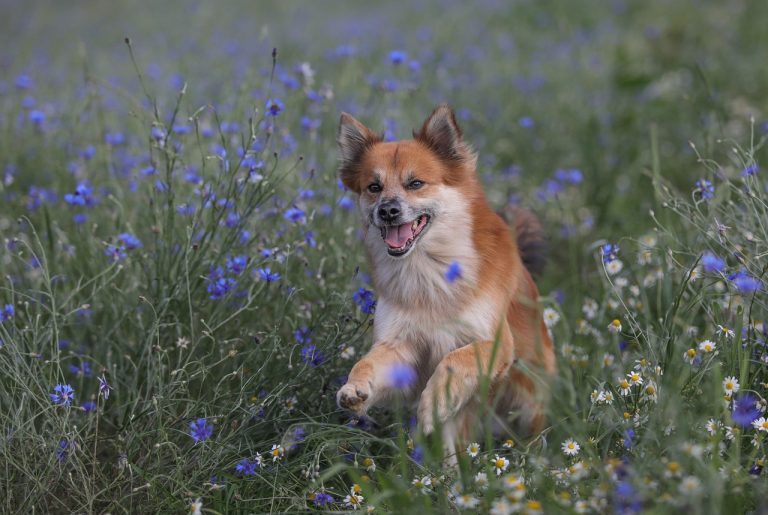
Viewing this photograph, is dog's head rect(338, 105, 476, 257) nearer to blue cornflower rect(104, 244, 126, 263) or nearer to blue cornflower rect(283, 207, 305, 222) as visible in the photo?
blue cornflower rect(283, 207, 305, 222)

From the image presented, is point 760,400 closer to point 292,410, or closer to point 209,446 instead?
point 292,410

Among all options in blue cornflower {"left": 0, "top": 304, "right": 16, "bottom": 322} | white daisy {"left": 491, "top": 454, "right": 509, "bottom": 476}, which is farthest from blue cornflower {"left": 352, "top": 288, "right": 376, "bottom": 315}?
blue cornflower {"left": 0, "top": 304, "right": 16, "bottom": 322}

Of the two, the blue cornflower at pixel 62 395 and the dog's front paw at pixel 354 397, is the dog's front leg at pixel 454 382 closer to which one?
the dog's front paw at pixel 354 397

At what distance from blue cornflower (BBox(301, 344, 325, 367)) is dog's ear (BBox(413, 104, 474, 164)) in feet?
3.36

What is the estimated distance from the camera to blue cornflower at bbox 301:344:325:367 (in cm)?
334

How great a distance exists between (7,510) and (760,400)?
2753 mm

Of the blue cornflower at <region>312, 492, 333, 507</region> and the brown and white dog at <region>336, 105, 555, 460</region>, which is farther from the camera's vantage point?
the brown and white dog at <region>336, 105, 555, 460</region>

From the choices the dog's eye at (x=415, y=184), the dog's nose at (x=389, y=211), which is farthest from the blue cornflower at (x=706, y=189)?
the dog's nose at (x=389, y=211)

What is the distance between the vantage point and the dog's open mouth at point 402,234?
10.9ft

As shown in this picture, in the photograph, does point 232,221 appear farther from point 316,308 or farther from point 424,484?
point 424,484

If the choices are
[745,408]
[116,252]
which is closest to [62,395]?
[116,252]

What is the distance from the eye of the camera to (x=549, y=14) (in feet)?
40.0

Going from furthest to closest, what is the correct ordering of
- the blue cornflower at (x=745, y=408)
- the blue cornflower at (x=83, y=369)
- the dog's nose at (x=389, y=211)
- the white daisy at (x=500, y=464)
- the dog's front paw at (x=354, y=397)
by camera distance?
the blue cornflower at (x=83, y=369)
the dog's nose at (x=389, y=211)
the dog's front paw at (x=354, y=397)
the white daisy at (x=500, y=464)
the blue cornflower at (x=745, y=408)

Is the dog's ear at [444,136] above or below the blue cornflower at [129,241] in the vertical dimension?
above
